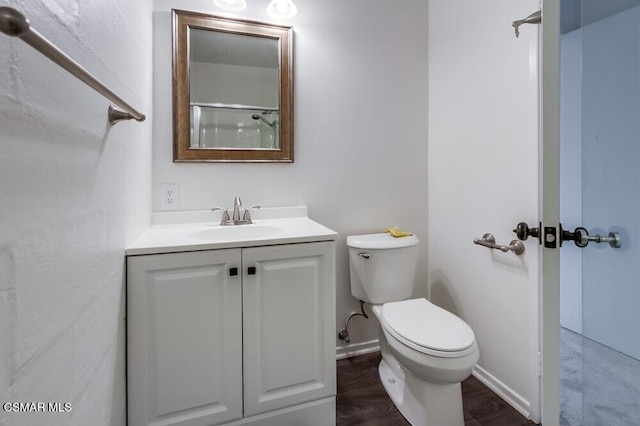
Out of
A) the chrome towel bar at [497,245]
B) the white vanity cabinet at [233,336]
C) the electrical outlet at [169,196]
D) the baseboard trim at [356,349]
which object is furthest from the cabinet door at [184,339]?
the chrome towel bar at [497,245]

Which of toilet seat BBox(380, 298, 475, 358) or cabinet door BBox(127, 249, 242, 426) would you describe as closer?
cabinet door BBox(127, 249, 242, 426)

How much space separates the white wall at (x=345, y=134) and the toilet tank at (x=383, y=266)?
7.5 inches

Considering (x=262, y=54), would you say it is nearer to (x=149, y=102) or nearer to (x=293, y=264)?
(x=149, y=102)

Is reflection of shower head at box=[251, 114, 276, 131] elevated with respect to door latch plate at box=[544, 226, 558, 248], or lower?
elevated

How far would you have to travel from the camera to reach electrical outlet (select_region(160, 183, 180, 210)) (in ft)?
5.25

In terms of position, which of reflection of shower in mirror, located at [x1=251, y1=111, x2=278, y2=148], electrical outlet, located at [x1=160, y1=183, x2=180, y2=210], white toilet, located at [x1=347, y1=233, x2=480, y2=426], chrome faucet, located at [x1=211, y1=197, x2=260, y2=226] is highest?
reflection of shower in mirror, located at [x1=251, y1=111, x2=278, y2=148]

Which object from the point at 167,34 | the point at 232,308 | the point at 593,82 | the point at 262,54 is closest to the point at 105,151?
the point at 232,308

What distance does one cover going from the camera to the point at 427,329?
137 centimetres

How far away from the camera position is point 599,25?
93 cm

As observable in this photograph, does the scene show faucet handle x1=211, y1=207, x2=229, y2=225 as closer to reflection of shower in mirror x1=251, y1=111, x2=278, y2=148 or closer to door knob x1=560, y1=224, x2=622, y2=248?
reflection of shower in mirror x1=251, y1=111, x2=278, y2=148

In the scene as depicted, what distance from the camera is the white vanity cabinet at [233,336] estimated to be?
1134 mm

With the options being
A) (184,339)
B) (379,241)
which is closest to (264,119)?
(379,241)

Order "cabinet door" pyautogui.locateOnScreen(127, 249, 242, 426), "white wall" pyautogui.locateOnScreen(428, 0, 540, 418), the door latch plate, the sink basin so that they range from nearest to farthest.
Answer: the door latch plate → "cabinet door" pyautogui.locateOnScreen(127, 249, 242, 426) → "white wall" pyautogui.locateOnScreen(428, 0, 540, 418) → the sink basin

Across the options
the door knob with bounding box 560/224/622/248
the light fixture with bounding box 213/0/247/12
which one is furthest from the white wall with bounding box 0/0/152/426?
the door knob with bounding box 560/224/622/248
